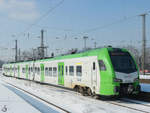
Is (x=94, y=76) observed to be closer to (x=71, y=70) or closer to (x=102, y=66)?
(x=102, y=66)

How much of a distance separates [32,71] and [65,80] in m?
11.7

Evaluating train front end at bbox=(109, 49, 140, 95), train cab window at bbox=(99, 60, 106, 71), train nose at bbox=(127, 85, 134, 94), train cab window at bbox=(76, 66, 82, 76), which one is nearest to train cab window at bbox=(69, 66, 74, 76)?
train cab window at bbox=(76, 66, 82, 76)

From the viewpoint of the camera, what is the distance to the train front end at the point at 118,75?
39.8 feet

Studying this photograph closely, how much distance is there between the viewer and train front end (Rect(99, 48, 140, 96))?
12125mm

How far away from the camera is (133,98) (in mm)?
14008

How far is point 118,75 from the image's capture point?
1227 centimetres

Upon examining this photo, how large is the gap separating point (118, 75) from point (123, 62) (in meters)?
1.06

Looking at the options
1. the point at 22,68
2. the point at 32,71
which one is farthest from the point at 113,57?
the point at 22,68

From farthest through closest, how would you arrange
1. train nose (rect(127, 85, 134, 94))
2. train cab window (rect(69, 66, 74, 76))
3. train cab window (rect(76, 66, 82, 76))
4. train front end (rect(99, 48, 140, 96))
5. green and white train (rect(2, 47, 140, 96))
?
train cab window (rect(69, 66, 74, 76))
train cab window (rect(76, 66, 82, 76))
train nose (rect(127, 85, 134, 94))
green and white train (rect(2, 47, 140, 96))
train front end (rect(99, 48, 140, 96))

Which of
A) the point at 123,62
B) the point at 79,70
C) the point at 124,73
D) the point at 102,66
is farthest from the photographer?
the point at 79,70

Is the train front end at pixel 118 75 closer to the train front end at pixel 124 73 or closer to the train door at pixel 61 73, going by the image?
the train front end at pixel 124 73

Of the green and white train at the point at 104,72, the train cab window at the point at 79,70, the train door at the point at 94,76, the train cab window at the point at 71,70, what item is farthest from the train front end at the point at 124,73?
the train cab window at the point at 71,70

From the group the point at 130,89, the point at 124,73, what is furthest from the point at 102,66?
the point at 130,89

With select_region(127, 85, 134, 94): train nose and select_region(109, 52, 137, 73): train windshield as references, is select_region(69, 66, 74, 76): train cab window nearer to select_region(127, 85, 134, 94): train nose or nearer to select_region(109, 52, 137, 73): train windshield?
select_region(109, 52, 137, 73): train windshield
